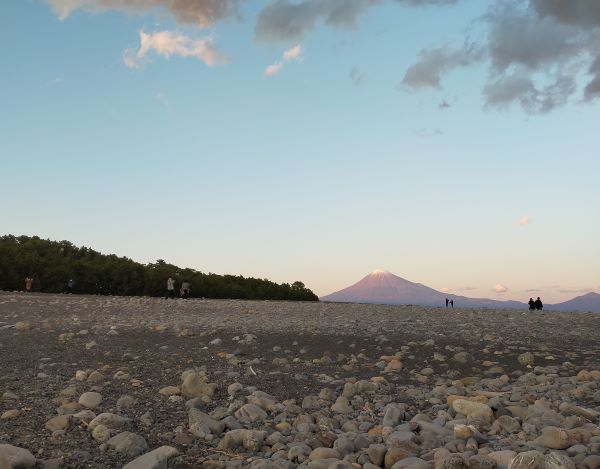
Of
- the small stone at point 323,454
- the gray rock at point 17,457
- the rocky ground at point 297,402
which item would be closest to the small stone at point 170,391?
the rocky ground at point 297,402

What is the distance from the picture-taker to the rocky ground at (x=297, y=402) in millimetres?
5066

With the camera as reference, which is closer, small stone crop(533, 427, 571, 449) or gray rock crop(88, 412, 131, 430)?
small stone crop(533, 427, 571, 449)

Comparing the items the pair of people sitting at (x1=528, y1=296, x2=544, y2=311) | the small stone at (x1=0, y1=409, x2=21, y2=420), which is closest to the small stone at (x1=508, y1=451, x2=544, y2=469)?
the small stone at (x1=0, y1=409, x2=21, y2=420)

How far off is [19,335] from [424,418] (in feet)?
36.9

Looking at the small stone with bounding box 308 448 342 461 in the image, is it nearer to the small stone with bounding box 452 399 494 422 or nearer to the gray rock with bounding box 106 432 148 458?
the gray rock with bounding box 106 432 148 458

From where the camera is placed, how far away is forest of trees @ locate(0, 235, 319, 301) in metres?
48.8

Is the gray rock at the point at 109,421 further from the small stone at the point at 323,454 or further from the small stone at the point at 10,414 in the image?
the small stone at the point at 323,454

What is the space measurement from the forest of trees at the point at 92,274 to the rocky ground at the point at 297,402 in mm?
39272

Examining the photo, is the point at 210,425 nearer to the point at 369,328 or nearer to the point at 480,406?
the point at 480,406

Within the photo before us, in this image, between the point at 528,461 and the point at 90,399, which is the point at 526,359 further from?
the point at 90,399

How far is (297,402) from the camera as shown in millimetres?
7254

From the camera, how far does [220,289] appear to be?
6059 cm

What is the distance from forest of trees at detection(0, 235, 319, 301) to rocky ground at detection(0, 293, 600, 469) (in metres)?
39.3

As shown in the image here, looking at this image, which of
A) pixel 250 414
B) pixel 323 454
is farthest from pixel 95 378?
pixel 323 454
